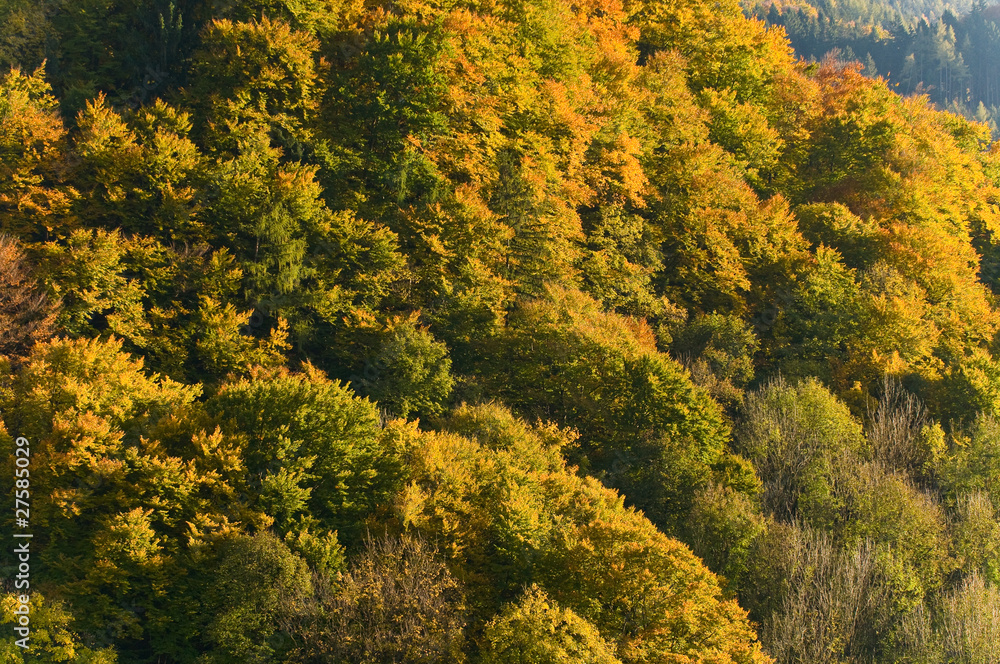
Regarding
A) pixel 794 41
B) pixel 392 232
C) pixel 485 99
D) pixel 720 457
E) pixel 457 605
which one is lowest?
pixel 457 605

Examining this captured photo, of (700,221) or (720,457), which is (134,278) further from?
(700,221)

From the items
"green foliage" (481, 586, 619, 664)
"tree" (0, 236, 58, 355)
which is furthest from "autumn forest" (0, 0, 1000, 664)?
"tree" (0, 236, 58, 355)

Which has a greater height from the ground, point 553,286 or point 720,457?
point 553,286

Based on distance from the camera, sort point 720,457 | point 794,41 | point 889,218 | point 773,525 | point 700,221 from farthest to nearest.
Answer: point 794,41
point 889,218
point 700,221
point 720,457
point 773,525

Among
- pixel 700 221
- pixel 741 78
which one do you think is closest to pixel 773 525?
pixel 700 221

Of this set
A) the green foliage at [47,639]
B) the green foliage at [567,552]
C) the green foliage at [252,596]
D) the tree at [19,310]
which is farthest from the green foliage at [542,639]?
the tree at [19,310]

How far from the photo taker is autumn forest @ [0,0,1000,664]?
3197cm

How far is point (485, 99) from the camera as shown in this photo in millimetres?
51562

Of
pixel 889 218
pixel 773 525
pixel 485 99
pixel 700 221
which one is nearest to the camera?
pixel 773 525

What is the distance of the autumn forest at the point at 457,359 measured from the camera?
32.0 m

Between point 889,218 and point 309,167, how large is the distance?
43.4m

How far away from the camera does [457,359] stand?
47.2 metres

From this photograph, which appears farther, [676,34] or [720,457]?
[676,34]

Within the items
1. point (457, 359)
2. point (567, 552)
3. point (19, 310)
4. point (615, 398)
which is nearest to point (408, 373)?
point (457, 359)
